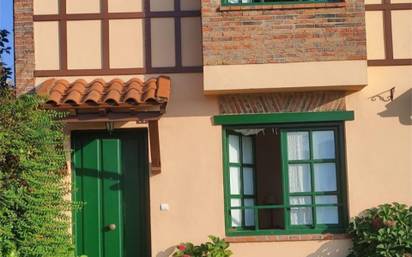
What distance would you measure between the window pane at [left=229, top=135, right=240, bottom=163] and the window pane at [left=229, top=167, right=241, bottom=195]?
134 millimetres

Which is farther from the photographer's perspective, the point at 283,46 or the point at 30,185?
the point at 283,46

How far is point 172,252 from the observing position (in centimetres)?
1029

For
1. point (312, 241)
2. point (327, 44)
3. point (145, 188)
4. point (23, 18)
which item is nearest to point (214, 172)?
point (145, 188)

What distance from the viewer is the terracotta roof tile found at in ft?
31.2

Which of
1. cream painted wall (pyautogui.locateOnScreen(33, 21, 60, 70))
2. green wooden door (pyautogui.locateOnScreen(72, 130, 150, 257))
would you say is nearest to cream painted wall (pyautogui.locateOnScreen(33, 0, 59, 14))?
cream painted wall (pyautogui.locateOnScreen(33, 21, 60, 70))

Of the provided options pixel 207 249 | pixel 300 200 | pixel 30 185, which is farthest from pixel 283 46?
pixel 30 185

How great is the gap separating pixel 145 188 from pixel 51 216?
6.28ft

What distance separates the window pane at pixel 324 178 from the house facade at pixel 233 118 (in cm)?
2

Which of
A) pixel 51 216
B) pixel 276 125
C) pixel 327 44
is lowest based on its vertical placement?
pixel 51 216

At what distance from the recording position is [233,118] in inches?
411

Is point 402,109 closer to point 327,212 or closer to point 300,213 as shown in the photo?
point 327,212

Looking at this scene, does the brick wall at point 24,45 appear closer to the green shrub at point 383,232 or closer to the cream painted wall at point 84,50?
the cream painted wall at point 84,50

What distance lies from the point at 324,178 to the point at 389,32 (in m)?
2.37

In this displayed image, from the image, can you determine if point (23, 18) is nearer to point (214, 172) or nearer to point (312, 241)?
point (214, 172)
